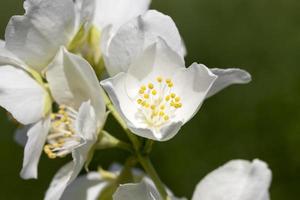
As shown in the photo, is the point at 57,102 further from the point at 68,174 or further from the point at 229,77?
the point at 229,77

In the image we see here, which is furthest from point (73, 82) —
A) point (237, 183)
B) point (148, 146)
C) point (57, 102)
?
point (237, 183)

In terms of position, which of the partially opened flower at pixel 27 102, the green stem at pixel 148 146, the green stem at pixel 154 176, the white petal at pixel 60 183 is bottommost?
the white petal at pixel 60 183

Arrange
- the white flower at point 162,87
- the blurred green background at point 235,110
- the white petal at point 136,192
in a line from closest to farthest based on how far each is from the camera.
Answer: the white petal at point 136,192, the white flower at point 162,87, the blurred green background at point 235,110

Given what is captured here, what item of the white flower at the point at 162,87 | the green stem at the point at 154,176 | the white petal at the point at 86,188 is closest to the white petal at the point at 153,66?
the white flower at the point at 162,87

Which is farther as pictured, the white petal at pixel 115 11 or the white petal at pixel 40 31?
the white petal at pixel 115 11

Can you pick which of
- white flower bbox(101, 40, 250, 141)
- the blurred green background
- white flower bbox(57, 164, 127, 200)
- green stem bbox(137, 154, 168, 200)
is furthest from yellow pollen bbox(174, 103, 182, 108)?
the blurred green background

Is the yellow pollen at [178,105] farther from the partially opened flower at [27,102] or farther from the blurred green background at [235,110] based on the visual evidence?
the blurred green background at [235,110]

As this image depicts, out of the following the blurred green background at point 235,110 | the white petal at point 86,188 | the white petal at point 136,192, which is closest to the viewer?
the white petal at point 136,192
